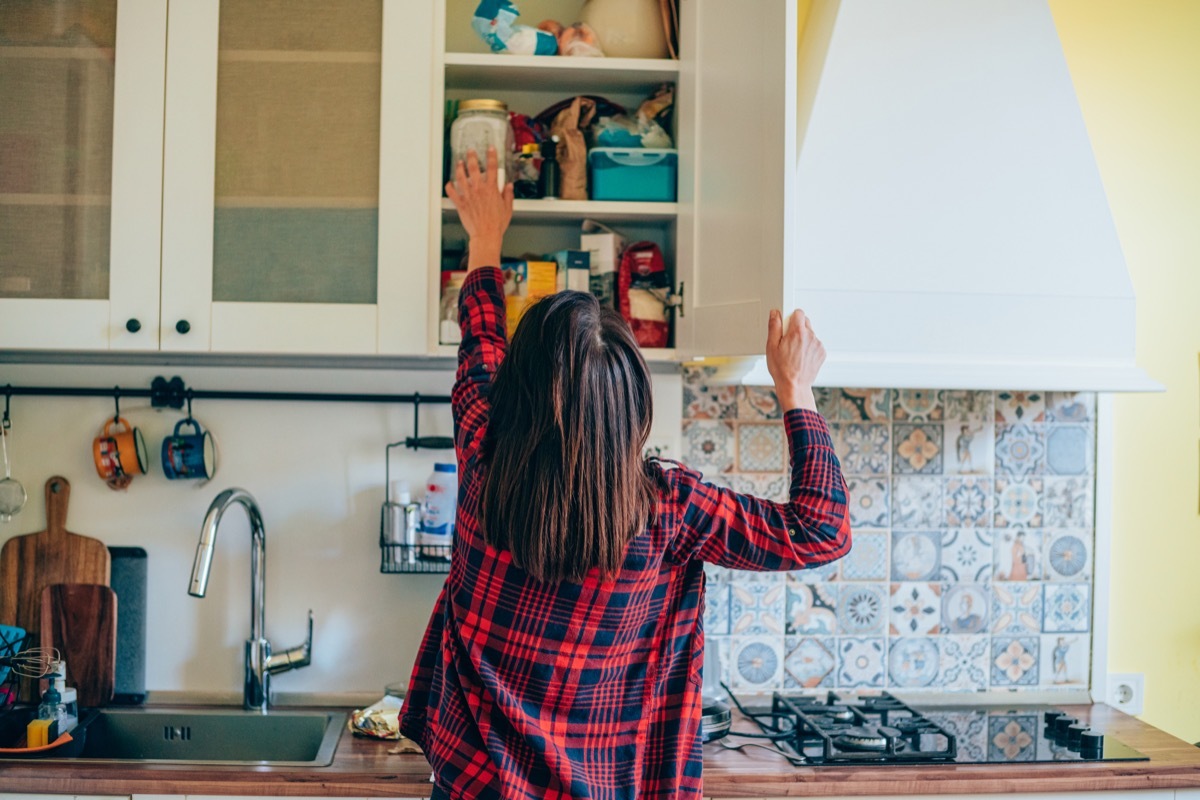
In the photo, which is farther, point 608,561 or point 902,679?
point 902,679

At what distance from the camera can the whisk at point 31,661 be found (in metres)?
1.96

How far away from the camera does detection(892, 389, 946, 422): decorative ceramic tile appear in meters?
2.20

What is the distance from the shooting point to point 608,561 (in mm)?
1297

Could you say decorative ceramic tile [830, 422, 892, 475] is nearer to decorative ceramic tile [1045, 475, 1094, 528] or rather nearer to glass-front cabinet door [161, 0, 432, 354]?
decorative ceramic tile [1045, 475, 1094, 528]

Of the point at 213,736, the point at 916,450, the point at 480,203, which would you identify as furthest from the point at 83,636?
the point at 916,450

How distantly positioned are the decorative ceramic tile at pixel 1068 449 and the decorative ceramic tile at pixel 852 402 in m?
0.36

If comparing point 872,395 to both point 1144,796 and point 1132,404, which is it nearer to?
point 1132,404

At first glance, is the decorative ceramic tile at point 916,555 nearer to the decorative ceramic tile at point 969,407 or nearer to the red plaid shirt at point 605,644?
the decorative ceramic tile at point 969,407

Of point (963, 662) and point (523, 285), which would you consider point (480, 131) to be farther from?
point (963, 662)

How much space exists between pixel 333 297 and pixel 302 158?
250 millimetres

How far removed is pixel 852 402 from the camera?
2.19 meters

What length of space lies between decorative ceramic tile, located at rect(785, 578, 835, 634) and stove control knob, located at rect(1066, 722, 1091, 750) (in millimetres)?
472

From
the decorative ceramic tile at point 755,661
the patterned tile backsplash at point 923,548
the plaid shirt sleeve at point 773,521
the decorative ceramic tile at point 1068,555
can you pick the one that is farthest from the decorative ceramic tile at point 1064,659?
the plaid shirt sleeve at point 773,521

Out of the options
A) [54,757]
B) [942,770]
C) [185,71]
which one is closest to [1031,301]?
[942,770]
